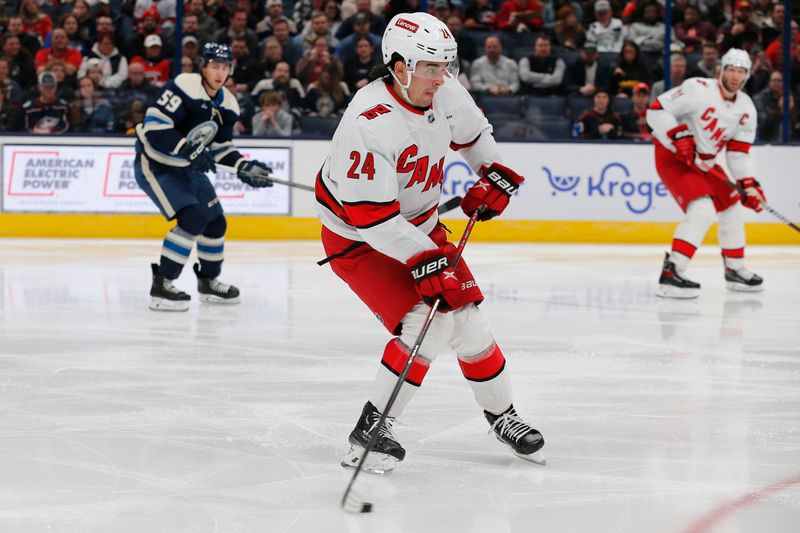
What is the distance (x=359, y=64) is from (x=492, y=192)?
21.4 ft

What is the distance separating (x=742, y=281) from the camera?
654 cm

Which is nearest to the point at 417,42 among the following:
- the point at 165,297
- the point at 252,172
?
the point at 252,172

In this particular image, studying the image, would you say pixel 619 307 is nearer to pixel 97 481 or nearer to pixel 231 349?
pixel 231 349

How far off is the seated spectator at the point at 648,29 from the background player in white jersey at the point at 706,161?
301 cm

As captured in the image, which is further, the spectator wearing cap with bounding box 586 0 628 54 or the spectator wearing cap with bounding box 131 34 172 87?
the spectator wearing cap with bounding box 586 0 628 54

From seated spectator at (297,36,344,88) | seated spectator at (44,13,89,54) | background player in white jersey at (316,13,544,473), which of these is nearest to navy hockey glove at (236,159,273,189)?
background player in white jersey at (316,13,544,473)

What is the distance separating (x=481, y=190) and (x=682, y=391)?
1.21 metres

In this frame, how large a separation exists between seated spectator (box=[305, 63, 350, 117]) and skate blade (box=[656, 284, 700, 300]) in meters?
3.79

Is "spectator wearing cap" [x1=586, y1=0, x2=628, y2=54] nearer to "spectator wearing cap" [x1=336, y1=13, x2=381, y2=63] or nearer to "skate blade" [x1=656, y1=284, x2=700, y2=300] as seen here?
"spectator wearing cap" [x1=336, y1=13, x2=381, y2=63]

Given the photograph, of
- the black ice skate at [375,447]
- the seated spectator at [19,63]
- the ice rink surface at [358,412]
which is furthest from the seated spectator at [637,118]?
the black ice skate at [375,447]

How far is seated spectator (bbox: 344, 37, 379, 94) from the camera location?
9250 mm

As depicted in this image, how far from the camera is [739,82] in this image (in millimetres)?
6199

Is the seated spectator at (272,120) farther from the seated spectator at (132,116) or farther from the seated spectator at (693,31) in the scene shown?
the seated spectator at (693,31)

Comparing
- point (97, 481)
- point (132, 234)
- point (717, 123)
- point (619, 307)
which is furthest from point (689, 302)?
point (132, 234)
